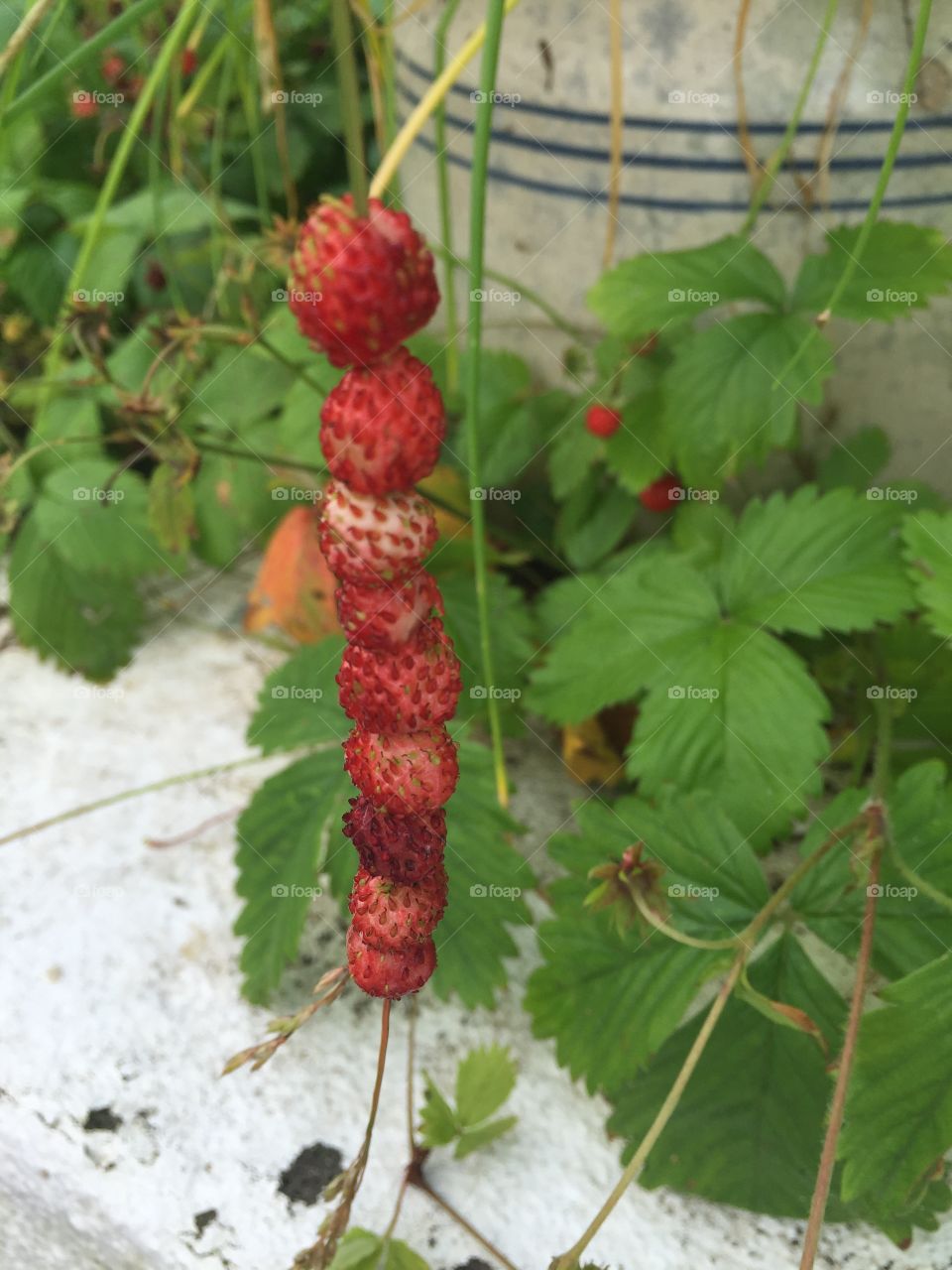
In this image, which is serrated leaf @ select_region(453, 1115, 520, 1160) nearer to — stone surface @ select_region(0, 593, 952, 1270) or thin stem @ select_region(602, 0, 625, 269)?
stone surface @ select_region(0, 593, 952, 1270)

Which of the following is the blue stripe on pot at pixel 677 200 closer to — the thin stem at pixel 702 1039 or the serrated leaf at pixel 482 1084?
the thin stem at pixel 702 1039

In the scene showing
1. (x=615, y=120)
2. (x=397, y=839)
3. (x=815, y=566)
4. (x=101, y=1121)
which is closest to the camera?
(x=397, y=839)

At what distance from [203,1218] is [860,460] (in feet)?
2.64

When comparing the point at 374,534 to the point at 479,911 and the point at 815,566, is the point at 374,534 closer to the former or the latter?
the point at 479,911

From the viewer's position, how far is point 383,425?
10.8 inches

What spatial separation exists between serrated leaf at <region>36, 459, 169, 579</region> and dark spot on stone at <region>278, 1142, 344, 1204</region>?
0.63 meters

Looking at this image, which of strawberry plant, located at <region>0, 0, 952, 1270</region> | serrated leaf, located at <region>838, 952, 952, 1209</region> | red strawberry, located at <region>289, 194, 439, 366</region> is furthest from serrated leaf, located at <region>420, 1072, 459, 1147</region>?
red strawberry, located at <region>289, 194, 439, 366</region>

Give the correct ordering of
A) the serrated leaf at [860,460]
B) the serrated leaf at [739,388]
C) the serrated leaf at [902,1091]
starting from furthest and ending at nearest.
→ the serrated leaf at [860,460] → the serrated leaf at [739,388] → the serrated leaf at [902,1091]

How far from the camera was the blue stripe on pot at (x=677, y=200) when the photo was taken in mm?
1000

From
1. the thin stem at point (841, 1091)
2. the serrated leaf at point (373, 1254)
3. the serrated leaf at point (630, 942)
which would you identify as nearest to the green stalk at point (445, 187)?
the serrated leaf at point (630, 942)

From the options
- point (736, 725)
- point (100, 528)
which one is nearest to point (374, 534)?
point (736, 725)

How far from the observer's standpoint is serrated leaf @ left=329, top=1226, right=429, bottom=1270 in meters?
0.66

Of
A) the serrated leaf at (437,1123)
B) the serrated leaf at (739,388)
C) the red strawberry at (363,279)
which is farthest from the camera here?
the serrated leaf at (739,388)

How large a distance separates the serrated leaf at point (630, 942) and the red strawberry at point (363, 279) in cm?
52
